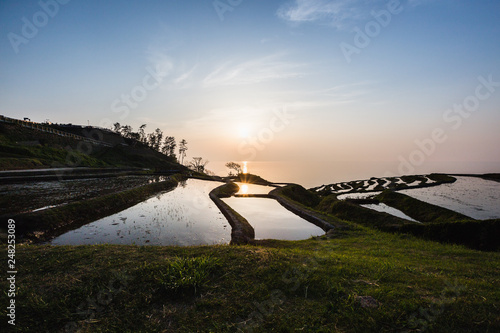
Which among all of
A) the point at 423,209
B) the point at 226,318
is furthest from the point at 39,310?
the point at 423,209

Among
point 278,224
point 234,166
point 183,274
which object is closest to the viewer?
point 183,274

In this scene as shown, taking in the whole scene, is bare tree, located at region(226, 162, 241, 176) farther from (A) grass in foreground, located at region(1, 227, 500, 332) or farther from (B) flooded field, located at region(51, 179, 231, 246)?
(A) grass in foreground, located at region(1, 227, 500, 332)

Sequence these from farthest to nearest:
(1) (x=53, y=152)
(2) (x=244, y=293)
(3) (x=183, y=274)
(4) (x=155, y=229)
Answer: (1) (x=53, y=152)
(4) (x=155, y=229)
(3) (x=183, y=274)
(2) (x=244, y=293)

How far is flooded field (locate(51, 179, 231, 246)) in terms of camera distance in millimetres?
12852

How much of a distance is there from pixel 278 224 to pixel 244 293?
13601 millimetres

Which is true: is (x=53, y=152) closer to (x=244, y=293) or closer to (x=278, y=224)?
(x=278, y=224)

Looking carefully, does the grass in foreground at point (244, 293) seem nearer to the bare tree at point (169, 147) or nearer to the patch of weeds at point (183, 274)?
the patch of weeds at point (183, 274)

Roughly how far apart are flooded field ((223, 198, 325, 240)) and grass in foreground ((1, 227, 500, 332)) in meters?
8.27

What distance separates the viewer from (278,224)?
61.1 feet

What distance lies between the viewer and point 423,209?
2289cm

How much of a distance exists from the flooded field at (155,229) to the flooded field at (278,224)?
2.62 metres

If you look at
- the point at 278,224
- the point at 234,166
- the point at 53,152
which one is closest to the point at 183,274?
the point at 278,224

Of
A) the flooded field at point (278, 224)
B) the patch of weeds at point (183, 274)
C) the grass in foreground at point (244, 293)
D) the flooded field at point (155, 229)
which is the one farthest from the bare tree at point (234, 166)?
the patch of weeds at point (183, 274)

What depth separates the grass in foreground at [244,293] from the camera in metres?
4.34
